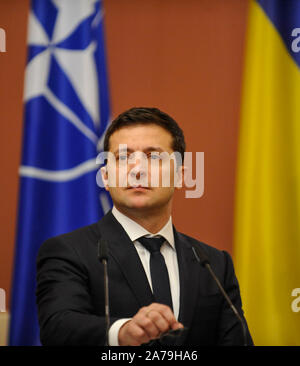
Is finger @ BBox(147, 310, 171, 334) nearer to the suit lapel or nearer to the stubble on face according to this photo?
the suit lapel

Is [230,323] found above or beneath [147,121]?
beneath

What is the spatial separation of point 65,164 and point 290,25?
5.70ft

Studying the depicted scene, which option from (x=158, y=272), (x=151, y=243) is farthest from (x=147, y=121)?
(x=158, y=272)

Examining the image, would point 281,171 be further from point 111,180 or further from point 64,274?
point 64,274

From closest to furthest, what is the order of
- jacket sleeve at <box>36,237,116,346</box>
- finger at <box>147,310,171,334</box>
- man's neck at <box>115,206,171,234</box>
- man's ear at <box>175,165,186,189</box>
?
finger at <box>147,310,171,334</box>, jacket sleeve at <box>36,237,116,346</box>, man's neck at <box>115,206,171,234</box>, man's ear at <box>175,165,186,189</box>

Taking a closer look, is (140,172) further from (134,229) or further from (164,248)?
(164,248)

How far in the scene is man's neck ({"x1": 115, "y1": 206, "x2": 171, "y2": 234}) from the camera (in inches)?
72.8

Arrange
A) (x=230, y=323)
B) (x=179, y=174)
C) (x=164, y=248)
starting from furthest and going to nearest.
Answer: (x=179, y=174), (x=164, y=248), (x=230, y=323)

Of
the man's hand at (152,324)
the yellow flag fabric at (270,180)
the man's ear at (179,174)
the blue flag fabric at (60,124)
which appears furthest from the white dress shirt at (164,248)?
the yellow flag fabric at (270,180)

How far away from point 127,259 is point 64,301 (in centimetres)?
31

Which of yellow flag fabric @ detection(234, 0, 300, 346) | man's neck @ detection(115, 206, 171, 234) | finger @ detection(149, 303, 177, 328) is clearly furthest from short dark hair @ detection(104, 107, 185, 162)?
yellow flag fabric @ detection(234, 0, 300, 346)

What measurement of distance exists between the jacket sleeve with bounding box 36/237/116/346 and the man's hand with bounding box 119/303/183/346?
17cm

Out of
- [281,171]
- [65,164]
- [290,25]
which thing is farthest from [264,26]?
[65,164]

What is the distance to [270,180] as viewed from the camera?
282cm
